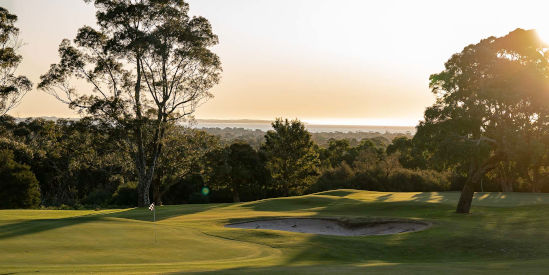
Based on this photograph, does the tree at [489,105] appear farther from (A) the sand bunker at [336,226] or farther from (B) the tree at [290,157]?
(B) the tree at [290,157]

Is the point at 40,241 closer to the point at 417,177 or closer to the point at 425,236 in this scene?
the point at 425,236

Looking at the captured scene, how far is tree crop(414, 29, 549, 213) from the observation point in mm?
27953

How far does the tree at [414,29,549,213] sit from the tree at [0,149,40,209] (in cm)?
3961

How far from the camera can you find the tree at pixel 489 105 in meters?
28.0

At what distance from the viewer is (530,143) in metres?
27.2

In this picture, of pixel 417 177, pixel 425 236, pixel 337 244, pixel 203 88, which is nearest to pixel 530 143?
pixel 425 236

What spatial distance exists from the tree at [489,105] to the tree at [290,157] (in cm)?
4029

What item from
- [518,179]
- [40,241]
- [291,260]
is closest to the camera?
[40,241]

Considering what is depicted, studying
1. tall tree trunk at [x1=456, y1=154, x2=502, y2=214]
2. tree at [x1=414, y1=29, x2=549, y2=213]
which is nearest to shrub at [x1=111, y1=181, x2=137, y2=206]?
tree at [x1=414, y1=29, x2=549, y2=213]

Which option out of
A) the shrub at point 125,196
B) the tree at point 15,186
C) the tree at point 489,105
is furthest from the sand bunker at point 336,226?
the shrub at point 125,196

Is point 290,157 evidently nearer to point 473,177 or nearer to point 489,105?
point 473,177

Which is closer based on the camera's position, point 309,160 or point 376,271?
point 376,271

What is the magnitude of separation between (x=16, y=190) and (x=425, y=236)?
42.3 meters

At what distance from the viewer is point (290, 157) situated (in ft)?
232
